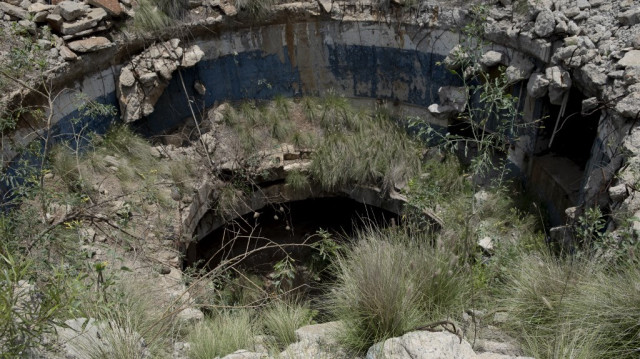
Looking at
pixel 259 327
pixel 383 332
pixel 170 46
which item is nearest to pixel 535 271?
pixel 383 332

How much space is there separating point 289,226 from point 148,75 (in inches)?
97.6

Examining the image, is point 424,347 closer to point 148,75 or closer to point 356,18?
point 148,75

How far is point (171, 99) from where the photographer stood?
22.1 ft

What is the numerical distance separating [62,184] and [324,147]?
283 centimetres

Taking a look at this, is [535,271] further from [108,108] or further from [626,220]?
[108,108]

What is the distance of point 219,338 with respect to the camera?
10.7ft

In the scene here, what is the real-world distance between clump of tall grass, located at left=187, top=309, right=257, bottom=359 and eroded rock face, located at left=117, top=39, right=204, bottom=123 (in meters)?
3.47

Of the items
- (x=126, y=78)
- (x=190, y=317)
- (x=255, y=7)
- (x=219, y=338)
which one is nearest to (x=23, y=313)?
(x=219, y=338)

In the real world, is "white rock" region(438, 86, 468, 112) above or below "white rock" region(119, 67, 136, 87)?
below

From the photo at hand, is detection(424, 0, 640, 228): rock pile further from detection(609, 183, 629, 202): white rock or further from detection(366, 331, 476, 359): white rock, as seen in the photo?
detection(366, 331, 476, 359): white rock

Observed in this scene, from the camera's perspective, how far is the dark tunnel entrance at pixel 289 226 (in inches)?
Result: 267

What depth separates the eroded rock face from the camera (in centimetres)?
620

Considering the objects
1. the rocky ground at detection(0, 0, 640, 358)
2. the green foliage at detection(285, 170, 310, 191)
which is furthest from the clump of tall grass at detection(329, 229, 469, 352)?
the green foliage at detection(285, 170, 310, 191)

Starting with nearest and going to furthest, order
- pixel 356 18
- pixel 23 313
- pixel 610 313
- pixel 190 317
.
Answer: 1. pixel 23 313
2. pixel 610 313
3. pixel 190 317
4. pixel 356 18
